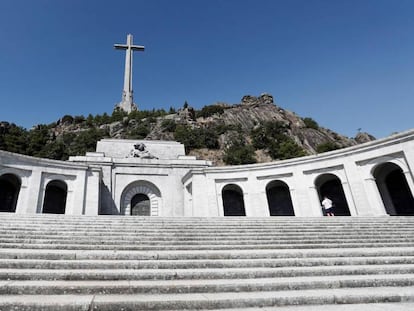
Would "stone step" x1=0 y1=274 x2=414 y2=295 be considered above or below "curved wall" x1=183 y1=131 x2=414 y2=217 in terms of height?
below

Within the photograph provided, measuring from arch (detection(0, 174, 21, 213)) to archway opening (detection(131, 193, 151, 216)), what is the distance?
804cm

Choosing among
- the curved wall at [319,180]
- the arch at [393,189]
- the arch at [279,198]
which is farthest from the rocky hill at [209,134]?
the arch at [393,189]

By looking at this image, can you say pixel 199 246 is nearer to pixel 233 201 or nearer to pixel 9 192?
pixel 233 201

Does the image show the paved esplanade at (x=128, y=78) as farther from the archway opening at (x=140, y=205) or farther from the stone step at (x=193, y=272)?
the stone step at (x=193, y=272)

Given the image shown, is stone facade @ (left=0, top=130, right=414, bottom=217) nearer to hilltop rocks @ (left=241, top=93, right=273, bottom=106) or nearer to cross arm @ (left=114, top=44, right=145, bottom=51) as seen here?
cross arm @ (left=114, top=44, right=145, bottom=51)

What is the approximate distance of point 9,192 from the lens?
1830 centimetres

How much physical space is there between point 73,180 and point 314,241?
55.9 feet

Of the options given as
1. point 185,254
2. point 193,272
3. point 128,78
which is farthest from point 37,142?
point 193,272

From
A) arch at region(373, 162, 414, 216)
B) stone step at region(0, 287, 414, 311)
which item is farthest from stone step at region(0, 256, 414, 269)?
arch at region(373, 162, 414, 216)

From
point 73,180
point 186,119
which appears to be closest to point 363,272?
point 73,180

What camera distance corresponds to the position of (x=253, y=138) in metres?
54.6

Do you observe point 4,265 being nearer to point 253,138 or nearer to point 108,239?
point 108,239

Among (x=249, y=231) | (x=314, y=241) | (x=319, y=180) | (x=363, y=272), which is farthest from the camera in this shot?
(x=319, y=180)

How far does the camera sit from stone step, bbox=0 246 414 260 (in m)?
5.27
